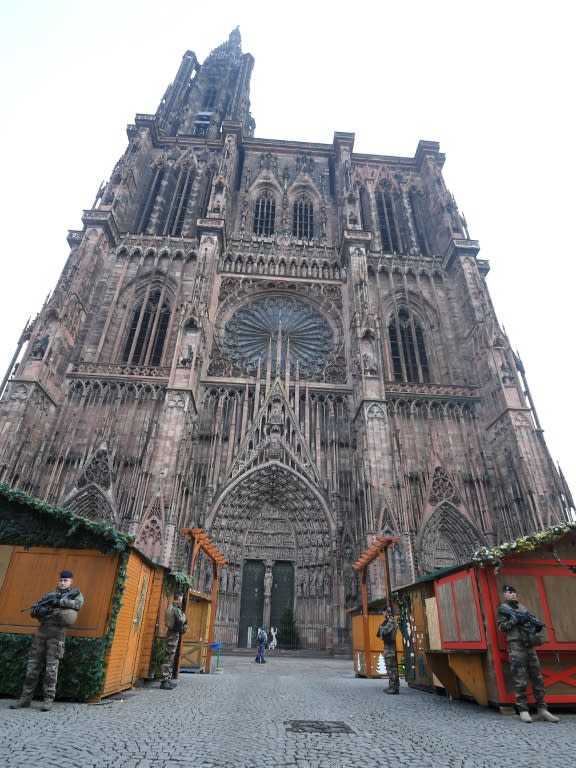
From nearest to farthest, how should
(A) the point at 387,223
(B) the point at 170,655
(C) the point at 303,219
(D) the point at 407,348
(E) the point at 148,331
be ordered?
(B) the point at 170,655 → (E) the point at 148,331 → (D) the point at 407,348 → (A) the point at 387,223 → (C) the point at 303,219

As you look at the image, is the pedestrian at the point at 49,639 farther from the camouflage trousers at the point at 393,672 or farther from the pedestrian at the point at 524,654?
the pedestrian at the point at 524,654

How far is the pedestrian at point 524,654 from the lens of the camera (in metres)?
5.47

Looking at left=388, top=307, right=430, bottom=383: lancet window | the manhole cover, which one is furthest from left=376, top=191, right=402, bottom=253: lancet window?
the manhole cover

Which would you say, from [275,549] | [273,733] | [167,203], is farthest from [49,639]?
[167,203]

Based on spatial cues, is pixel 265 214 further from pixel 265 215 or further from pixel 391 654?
pixel 391 654

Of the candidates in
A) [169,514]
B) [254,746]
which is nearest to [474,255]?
[169,514]

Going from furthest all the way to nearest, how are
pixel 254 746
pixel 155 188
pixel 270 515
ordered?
pixel 155 188 → pixel 270 515 → pixel 254 746

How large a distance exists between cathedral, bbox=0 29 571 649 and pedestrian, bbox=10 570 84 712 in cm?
892

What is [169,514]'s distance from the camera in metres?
14.9

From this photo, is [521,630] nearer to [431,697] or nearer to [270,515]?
[431,697]

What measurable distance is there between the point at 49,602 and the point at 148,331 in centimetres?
1767

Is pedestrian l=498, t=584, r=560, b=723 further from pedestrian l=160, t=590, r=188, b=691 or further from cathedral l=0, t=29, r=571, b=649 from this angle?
cathedral l=0, t=29, r=571, b=649

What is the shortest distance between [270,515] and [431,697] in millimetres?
11001

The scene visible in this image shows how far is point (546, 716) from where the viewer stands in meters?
5.37
